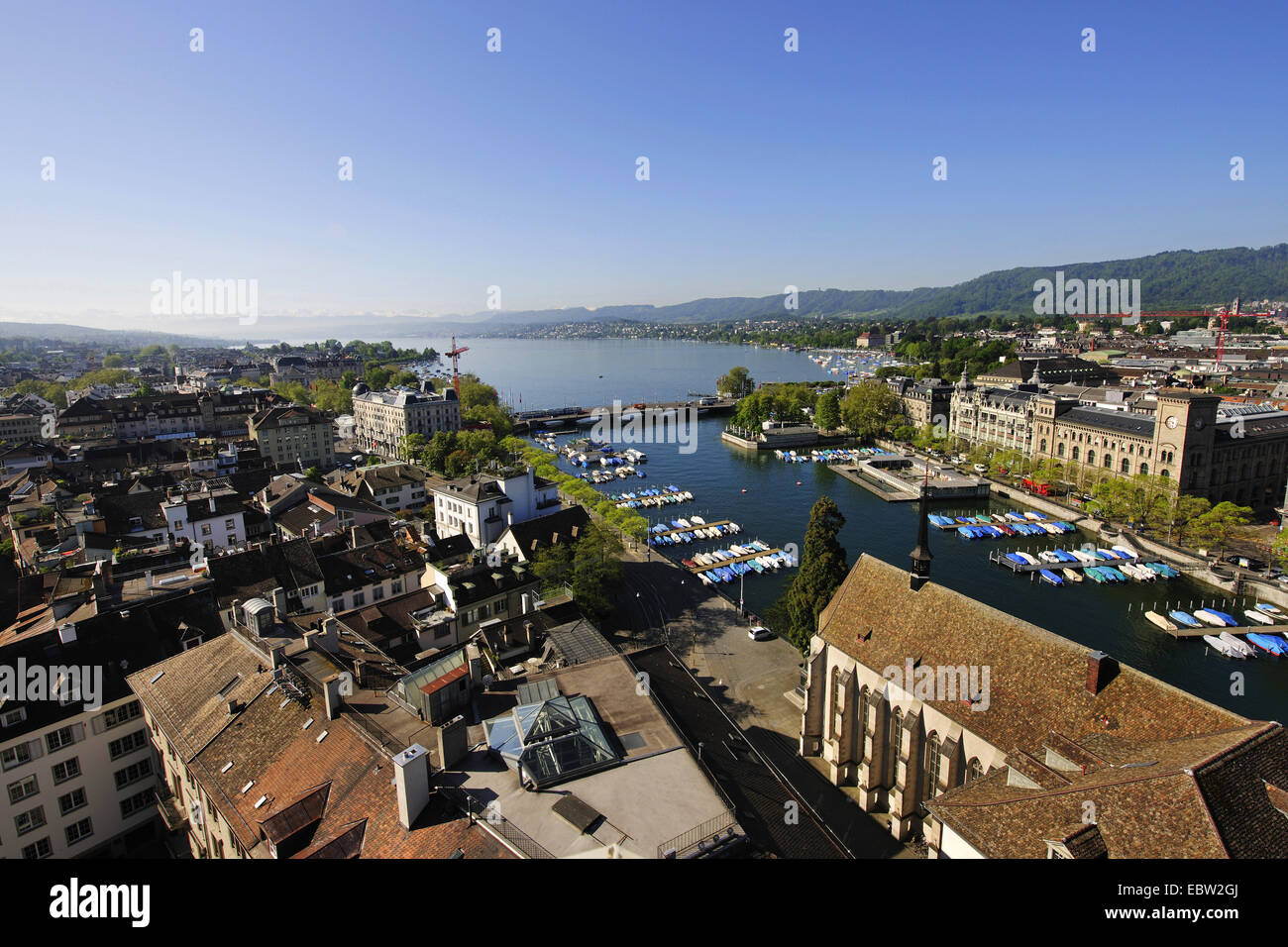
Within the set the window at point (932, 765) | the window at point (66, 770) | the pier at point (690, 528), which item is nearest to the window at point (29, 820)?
the window at point (66, 770)

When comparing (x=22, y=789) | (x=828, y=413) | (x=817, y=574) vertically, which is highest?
(x=828, y=413)

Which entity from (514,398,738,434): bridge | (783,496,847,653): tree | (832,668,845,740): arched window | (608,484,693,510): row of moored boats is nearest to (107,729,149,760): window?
(832,668,845,740): arched window

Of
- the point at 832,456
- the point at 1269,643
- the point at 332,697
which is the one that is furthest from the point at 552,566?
the point at 832,456

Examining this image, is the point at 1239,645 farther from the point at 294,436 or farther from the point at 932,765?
the point at 294,436
